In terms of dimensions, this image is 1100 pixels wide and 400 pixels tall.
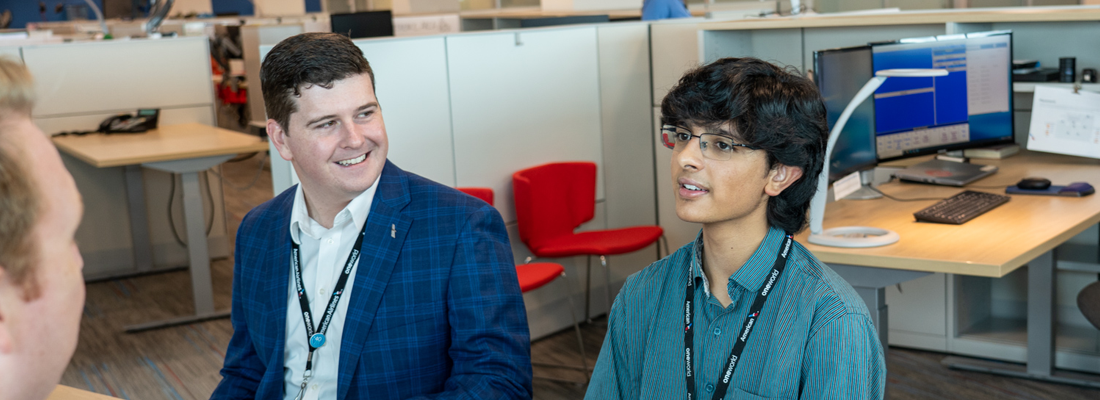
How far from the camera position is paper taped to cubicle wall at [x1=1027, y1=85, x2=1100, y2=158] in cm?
295

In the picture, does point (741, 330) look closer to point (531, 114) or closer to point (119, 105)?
point (531, 114)

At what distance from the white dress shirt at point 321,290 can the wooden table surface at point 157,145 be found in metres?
2.54

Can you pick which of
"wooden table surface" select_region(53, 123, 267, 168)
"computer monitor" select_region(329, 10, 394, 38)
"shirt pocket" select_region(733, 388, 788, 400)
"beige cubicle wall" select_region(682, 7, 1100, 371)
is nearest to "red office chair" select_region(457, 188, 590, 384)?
"beige cubicle wall" select_region(682, 7, 1100, 371)

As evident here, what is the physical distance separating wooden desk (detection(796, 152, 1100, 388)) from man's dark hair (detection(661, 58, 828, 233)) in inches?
33.2

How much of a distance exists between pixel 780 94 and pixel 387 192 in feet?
2.33

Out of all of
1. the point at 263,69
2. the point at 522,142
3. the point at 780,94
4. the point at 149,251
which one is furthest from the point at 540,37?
the point at 149,251

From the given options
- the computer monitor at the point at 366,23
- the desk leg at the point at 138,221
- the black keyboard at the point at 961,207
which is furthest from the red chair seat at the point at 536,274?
the desk leg at the point at 138,221

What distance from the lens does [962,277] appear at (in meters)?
3.28

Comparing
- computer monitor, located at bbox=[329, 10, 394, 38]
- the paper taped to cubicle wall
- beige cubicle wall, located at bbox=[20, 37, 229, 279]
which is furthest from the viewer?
computer monitor, located at bbox=[329, 10, 394, 38]

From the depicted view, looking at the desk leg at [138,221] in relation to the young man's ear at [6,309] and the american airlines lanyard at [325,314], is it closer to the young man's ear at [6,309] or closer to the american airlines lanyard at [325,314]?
the american airlines lanyard at [325,314]

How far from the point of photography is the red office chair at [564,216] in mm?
3367

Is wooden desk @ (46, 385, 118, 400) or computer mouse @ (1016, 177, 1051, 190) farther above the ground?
computer mouse @ (1016, 177, 1051, 190)

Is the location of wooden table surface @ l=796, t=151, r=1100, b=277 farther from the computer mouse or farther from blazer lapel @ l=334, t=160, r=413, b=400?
blazer lapel @ l=334, t=160, r=413, b=400

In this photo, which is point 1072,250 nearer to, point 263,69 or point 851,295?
point 851,295
